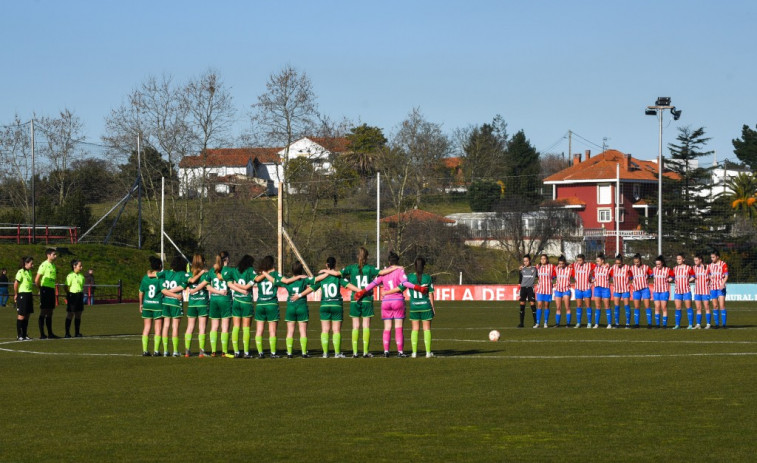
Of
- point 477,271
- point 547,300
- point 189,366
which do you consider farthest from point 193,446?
point 477,271

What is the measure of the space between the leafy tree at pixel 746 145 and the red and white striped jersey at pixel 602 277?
273ft

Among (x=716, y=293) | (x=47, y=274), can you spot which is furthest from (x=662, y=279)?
(x=47, y=274)

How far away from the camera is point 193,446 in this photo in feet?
31.4

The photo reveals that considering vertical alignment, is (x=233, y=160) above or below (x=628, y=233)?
above

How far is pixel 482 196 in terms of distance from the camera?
207ft

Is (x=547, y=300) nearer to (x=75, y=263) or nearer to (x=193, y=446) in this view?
(x=75, y=263)

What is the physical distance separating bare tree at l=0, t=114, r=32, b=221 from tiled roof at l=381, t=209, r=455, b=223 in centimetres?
2040

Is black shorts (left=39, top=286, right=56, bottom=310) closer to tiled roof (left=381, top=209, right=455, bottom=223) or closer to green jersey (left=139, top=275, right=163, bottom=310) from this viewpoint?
green jersey (left=139, top=275, right=163, bottom=310)

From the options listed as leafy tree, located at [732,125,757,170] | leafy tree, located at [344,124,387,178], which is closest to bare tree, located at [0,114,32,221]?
leafy tree, located at [344,124,387,178]

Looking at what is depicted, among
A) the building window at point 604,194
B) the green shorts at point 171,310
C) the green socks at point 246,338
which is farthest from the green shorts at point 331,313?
the building window at point 604,194

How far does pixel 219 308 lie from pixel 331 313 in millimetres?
2193

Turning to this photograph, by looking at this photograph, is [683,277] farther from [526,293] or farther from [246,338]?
[246,338]

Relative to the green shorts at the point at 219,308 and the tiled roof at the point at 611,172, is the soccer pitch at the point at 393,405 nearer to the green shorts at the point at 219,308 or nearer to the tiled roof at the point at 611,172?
the green shorts at the point at 219,308

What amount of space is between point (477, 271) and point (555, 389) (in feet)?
146
